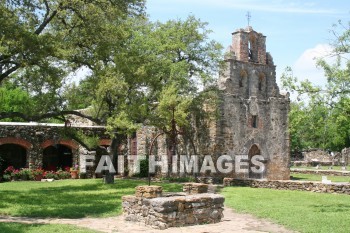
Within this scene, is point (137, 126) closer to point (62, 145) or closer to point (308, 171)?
point (62, 145)

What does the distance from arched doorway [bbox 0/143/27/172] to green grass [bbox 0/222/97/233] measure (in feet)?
62.9

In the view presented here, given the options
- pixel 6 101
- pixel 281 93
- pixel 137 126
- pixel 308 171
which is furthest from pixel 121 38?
pixel 6 101

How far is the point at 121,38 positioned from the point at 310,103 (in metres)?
8.62

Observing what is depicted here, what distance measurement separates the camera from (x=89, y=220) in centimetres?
1265

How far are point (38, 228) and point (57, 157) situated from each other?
70.1 ft

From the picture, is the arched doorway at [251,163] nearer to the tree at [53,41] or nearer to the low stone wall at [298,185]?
the low stone wall at [298,185]

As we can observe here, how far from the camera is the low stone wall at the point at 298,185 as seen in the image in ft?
64.0

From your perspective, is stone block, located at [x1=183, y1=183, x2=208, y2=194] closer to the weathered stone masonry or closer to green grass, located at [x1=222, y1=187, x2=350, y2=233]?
green grass, located at [x1=222, y1=187, x2=350, y2=233]

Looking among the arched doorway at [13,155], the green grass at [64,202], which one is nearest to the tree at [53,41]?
the green grass at [64,202]

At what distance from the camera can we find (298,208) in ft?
47.9

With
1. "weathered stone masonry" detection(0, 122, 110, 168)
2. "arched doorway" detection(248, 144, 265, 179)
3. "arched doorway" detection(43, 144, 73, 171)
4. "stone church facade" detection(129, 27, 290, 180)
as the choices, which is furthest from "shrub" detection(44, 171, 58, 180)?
"arched doorway" detection(248, 144, 265, 179)

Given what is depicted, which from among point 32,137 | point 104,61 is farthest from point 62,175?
point 104,61

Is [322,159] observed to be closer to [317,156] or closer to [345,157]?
[317,156]

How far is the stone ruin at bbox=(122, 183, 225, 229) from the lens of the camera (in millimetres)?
11367
